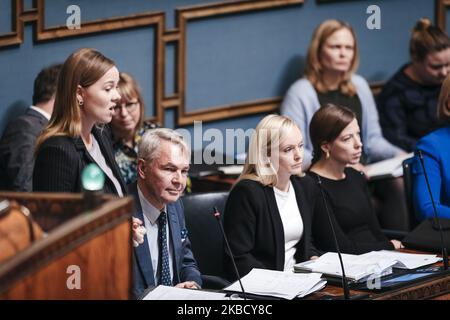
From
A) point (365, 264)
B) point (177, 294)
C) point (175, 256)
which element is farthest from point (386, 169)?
point (177, 294)

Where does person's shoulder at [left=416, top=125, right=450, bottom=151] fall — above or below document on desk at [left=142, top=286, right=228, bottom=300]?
above

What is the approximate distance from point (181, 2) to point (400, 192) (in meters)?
1.66

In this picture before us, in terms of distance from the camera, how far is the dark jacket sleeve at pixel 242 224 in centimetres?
416

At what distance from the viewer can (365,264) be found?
12.7 ft

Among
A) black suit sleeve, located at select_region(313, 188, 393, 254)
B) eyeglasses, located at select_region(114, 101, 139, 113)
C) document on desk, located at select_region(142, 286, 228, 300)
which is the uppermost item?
eyeglasses, located at select_region(114, 101, 139, 113)

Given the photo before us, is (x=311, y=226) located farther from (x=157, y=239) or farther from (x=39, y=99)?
(x=39, y=99)

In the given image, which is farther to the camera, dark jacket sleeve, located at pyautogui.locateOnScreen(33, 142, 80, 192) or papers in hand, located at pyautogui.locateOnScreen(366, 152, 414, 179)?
papers in hand, located at pyautogui.locateOnScreen(366, 152, 414, 179)

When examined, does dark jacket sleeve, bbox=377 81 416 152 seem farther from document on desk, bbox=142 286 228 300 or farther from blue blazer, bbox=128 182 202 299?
document on desk, bbox=142 286 228 300

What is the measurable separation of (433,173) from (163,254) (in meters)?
1.55

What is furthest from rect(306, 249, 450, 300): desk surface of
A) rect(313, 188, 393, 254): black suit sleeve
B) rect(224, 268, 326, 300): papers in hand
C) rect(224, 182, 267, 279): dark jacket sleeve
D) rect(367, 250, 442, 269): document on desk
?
rect(313, 188, 393, 254): black suit sleeve

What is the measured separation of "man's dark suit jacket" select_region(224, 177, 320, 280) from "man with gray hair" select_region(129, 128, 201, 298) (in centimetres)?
27

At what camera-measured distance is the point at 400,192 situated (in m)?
5.86

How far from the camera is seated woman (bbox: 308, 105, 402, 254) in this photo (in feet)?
15.3

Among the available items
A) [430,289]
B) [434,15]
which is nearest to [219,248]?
[430,289]
